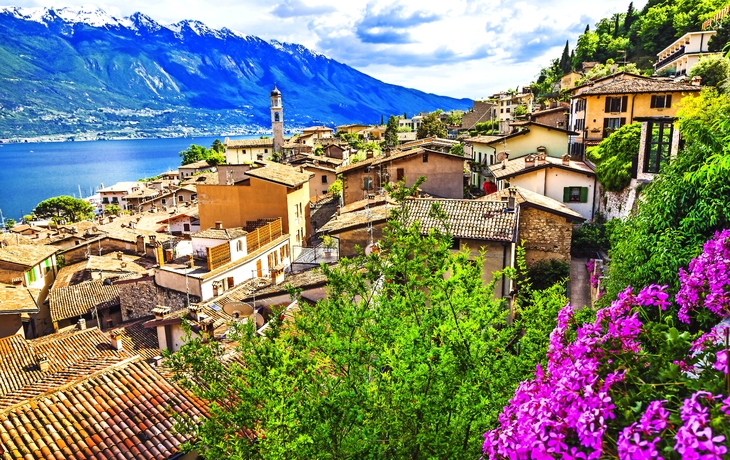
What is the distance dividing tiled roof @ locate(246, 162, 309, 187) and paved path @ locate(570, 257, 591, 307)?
54.8 feet

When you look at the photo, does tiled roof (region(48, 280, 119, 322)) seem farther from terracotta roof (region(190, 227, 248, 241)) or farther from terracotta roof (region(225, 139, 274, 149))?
terracotta roof (region(225, 139, 274, 149))

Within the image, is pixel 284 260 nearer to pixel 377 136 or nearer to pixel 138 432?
pixel 138 432

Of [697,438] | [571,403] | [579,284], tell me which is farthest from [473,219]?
[697,438]

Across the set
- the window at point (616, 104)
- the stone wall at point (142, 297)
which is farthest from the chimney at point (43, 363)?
the window at point (616, 104)

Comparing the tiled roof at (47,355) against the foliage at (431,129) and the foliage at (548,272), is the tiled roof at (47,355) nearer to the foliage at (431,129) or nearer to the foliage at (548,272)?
the foliage at (548,272)

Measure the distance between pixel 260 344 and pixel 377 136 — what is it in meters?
96.1

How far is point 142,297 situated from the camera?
2397 cm

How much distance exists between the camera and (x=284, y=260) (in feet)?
98.3

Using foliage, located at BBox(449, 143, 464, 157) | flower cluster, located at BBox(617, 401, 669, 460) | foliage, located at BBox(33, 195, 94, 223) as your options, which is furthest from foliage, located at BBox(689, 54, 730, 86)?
foliage, located at BBox(33, 195, 94, 223)

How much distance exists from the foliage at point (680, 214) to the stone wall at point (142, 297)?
20059 millimetres

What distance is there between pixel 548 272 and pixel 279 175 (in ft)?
58.8

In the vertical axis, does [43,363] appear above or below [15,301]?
above

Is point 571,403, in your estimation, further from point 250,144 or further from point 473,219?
point 250,144

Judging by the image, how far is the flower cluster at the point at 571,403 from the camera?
3.16 meters
